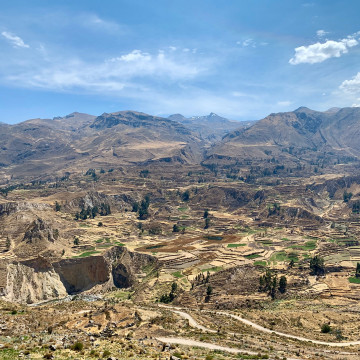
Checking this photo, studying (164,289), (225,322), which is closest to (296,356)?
(225,322)

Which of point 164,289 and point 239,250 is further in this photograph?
point 239,250

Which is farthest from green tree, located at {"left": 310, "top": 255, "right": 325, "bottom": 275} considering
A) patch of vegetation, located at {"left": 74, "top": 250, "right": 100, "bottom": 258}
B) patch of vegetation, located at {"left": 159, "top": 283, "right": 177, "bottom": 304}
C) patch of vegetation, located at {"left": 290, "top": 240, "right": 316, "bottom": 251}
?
patch of vegetation, located at {"left": 74, "top": 250, "right": 100, "bottom": 258}

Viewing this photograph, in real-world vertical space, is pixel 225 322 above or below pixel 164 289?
above

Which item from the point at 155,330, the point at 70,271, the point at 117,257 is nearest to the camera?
the point at 155,330

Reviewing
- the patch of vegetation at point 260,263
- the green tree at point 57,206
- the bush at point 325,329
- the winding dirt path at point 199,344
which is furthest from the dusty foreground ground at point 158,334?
the green tree at point 57,206

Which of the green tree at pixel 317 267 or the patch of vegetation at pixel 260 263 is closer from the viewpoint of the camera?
the green tree at pixel 317 267

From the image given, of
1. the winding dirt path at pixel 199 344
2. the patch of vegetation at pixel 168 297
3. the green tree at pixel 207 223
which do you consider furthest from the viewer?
the green tree at pixel 207 223

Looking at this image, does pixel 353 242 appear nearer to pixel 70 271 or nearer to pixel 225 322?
pixel 225 322

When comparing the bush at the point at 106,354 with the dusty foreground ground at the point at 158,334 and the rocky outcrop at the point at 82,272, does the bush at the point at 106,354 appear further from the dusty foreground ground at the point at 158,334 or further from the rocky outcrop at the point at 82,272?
the rocky outcrop at the point at 82,272

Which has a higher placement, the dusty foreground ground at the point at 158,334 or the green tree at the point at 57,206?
the green tree at the point at 57,206
